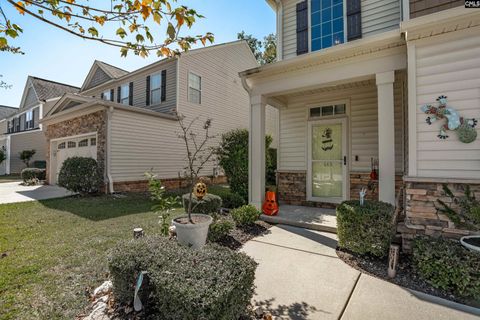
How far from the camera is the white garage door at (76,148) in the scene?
9.50 metres

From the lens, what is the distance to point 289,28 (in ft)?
23.0

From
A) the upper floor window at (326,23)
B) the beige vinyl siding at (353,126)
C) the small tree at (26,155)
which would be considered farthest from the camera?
the small tree at (26,155)

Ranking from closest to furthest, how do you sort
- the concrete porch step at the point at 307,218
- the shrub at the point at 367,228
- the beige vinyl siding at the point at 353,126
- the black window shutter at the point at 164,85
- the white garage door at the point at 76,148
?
the shrub at the point at 367,228 < the concrete porch step at the point at 307,218 < the beige vinyl siding at the point at 353,126 < the white garage door at the point at 76,148 < the black window shutter at the point at 164,85

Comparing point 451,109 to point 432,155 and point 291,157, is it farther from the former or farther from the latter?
point 291,157

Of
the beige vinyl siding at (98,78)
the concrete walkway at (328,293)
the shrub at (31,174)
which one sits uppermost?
the beige vinyl siding at (98,78)

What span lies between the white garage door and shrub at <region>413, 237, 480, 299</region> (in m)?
10.1

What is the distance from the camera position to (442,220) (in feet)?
10.3

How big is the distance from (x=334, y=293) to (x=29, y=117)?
26501 millimetres

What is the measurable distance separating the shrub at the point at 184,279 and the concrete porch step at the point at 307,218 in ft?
9.39

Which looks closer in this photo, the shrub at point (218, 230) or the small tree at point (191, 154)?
the small tree at point (191, 154)

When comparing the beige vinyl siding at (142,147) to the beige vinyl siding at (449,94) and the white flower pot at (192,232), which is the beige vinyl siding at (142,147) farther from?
the beige vinyl siding at (449,94)

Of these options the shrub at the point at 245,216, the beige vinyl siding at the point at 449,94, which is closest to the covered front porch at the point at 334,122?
the beige vinyl siding at the point at 449,94

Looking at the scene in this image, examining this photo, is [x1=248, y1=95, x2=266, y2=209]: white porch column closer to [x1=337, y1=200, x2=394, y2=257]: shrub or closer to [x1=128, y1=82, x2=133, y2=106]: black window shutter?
[x1=337, y1=200, x2=394, y2=257]: shrub

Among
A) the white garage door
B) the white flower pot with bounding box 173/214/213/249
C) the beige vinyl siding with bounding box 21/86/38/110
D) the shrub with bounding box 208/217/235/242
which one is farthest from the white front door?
the beige vinyl siding with bounding box 21/86/38/110
